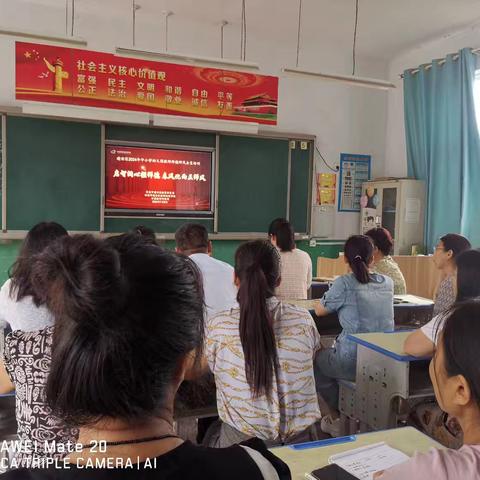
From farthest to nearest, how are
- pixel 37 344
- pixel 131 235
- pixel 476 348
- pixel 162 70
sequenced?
pixel 162 70 → pixel 37 344 → pixel 476 348 → pixel 131 235

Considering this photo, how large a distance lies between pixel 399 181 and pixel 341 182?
31.1 inches

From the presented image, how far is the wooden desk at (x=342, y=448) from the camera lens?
4.17 feet

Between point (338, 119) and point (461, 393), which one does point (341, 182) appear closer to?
point (338, 119)

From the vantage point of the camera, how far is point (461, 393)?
1005 mm

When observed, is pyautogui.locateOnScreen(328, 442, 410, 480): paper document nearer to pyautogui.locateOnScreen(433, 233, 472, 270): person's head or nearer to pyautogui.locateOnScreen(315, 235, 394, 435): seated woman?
pyautogui.locateOnScreen(315, 235, 394, 435): seated woman

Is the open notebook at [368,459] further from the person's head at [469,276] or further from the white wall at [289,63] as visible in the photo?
the white wall at [289,63]

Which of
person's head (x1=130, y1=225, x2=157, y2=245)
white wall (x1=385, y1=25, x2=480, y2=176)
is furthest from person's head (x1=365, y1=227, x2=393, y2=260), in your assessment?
white wall (x1=385, y1=25, x2=480, y2=176)

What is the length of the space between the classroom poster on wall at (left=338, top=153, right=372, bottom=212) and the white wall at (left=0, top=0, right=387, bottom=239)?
0.09m

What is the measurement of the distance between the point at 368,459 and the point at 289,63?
17.0 ft

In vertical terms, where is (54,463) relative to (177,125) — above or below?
below

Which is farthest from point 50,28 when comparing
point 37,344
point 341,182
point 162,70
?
point 37,344

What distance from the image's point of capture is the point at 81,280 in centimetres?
62

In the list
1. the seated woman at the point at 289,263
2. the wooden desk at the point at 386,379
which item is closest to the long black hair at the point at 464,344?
the wooden desk at the point at 386,379

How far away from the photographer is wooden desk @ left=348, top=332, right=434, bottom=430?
211cm
